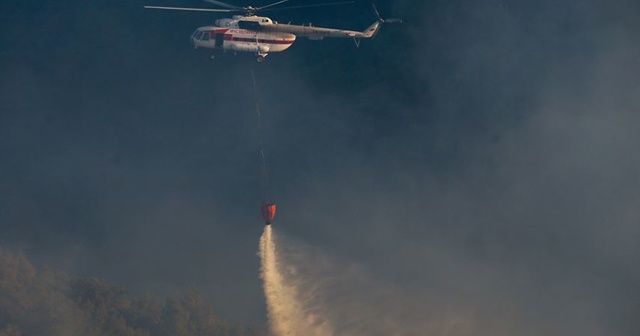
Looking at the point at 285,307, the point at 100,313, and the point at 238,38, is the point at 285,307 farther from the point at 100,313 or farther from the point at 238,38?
the point at 238,38

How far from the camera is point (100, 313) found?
9712 centimetres

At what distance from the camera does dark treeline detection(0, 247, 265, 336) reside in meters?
96.4

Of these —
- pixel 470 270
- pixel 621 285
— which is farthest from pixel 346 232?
pixel 621 285

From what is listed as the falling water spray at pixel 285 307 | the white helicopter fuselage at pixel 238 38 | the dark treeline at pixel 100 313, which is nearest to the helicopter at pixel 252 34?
the white helicopter fuselage at pixel 238 38

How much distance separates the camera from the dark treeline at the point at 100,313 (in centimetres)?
9638

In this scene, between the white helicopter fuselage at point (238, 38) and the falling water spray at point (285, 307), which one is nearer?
the white helicopter fuselage at point (238, 38)

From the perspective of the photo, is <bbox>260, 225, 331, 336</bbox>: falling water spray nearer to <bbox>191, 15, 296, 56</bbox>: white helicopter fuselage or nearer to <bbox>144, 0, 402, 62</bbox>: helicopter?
<bbox>191, 15, 296, 56</bbox>: white helicopter fuselage

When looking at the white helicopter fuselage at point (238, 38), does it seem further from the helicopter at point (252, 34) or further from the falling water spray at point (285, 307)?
the falling water spray at point (285, 307)

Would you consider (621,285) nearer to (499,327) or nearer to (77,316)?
(499,327)

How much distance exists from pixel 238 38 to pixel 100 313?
31.1m

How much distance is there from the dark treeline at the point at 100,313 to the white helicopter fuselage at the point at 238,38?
85.5ft

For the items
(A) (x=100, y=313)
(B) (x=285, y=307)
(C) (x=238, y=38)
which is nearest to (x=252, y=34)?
(C) (x=238, y=38)

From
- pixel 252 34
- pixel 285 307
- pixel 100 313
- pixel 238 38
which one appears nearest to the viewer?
pixel 238 38

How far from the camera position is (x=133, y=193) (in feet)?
366
